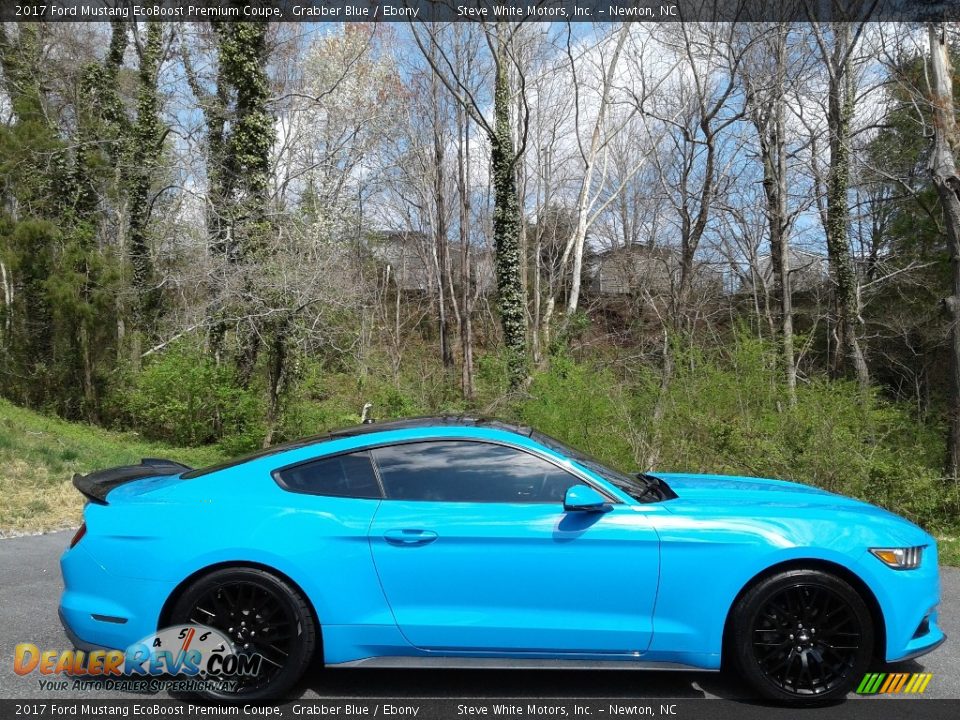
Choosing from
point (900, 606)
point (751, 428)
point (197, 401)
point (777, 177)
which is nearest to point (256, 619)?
point (900, 606)

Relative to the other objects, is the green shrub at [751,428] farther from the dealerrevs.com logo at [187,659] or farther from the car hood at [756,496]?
the dealerrevs.com logo at [187,659]

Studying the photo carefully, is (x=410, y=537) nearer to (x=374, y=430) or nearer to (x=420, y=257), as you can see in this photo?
(x=374, y=430)

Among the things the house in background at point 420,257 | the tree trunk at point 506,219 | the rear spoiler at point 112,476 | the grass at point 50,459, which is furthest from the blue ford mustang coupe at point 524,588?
the house in background at point 420,257

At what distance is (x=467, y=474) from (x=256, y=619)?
1290 mm

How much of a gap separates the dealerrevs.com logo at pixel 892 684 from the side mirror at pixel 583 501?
1.62 m

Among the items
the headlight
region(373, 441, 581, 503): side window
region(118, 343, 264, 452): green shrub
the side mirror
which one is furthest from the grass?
the headlight

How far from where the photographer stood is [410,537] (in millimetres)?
3836

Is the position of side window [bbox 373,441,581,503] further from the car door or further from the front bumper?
the front bumper

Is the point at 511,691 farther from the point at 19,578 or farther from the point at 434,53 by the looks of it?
the point at 434,53

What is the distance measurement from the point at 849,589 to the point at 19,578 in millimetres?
6142

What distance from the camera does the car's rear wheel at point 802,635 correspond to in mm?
3771

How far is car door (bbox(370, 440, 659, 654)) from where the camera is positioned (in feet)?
12.4

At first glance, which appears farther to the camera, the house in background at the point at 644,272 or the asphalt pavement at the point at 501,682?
the house in background at the point at 644,272

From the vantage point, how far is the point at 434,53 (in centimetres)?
2428
